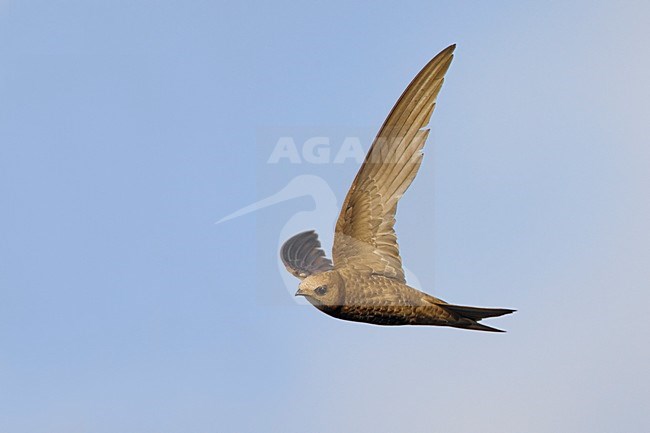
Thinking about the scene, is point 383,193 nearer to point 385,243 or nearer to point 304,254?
point 385,243

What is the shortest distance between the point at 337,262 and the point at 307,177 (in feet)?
8.22

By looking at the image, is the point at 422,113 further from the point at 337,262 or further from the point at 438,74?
the point at 337,262

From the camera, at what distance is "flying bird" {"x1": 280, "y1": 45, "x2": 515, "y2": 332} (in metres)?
13.8

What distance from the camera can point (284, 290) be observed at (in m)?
15.8

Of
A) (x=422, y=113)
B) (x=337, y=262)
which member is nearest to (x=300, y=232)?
(x=337, y=262)

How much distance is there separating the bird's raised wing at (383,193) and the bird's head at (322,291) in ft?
2.31

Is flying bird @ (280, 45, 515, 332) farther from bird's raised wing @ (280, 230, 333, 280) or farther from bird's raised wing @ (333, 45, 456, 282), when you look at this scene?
bird's raised wing @ (280, 230, 333, 280)

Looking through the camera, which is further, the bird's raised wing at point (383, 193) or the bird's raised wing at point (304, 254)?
the bird's raised wing at point (304, 254)

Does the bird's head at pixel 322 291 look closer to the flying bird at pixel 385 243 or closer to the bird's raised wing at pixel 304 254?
the flying bird at pixel 385 243

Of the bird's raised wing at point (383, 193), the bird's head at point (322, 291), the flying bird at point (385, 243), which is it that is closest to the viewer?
the bird's head at point (322, 291)

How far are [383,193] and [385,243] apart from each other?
0.66 meters

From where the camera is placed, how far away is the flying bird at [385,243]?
45.2 feet

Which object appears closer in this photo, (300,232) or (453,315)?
(453,315)

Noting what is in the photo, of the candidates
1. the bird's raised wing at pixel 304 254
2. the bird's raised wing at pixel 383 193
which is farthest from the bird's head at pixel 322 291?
the bird's raised wing at pixel 304 254
